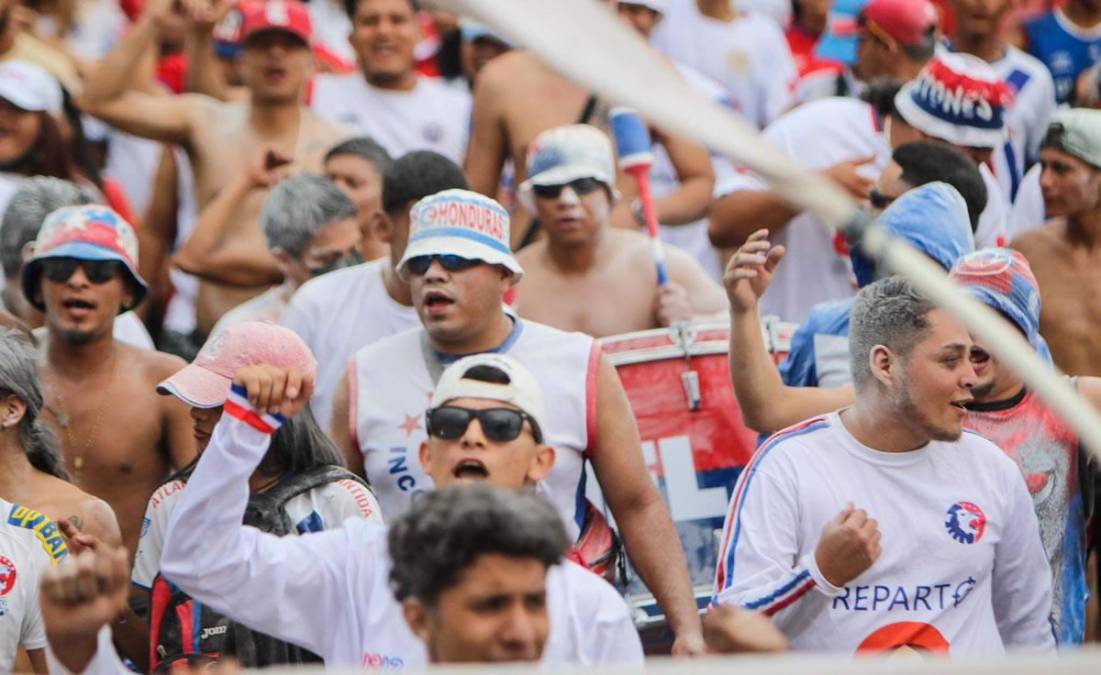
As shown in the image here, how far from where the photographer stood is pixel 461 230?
19.3 feet

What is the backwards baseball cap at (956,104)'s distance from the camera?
7297mm

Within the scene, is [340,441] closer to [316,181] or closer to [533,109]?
[316,181]

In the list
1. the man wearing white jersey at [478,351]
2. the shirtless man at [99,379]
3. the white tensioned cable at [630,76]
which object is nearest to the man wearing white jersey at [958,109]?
the man wearing white jersey at [478,351]

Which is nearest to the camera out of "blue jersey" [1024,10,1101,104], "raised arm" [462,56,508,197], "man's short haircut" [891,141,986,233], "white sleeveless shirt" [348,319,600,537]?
"white sleeveless shirt" [348,319,600,537]

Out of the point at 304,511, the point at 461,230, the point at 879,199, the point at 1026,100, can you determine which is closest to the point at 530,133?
the point at 879,199

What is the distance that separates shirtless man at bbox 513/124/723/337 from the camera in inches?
277

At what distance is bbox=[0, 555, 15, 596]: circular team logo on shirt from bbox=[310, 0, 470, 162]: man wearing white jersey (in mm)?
4063

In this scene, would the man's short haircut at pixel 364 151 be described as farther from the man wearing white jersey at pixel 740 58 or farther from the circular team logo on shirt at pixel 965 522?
the circular team logo on shirt at pixel 965 522

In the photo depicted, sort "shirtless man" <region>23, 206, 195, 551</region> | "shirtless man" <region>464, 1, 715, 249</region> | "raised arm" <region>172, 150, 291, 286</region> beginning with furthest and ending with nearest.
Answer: "shirtless man" <region>464, 1, 715, 249</region>
"raised arm" <region>172, 150, 291, 286</region>
"shirtless man" <region>23, 206, 195, 551</region>

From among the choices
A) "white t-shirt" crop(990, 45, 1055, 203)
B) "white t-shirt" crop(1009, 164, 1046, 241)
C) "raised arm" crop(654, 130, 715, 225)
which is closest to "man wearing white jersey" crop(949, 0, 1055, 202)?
"white t-shirt" crop(990, 45, 1055, 203)

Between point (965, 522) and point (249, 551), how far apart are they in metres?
1.67

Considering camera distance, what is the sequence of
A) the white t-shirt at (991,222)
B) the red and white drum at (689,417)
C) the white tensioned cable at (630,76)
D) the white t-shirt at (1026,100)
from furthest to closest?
the white t-shirt at (1026,100) < the white t-shirt at (991,222) < the red and white drum at (689,417) < the white tensioned cable at (630,76)

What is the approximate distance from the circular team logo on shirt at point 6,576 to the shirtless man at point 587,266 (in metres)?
2.34

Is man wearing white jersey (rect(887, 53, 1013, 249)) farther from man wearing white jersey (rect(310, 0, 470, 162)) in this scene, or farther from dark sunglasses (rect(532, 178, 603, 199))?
man wearing white jersey (rect(310, 0, 470, 162))
